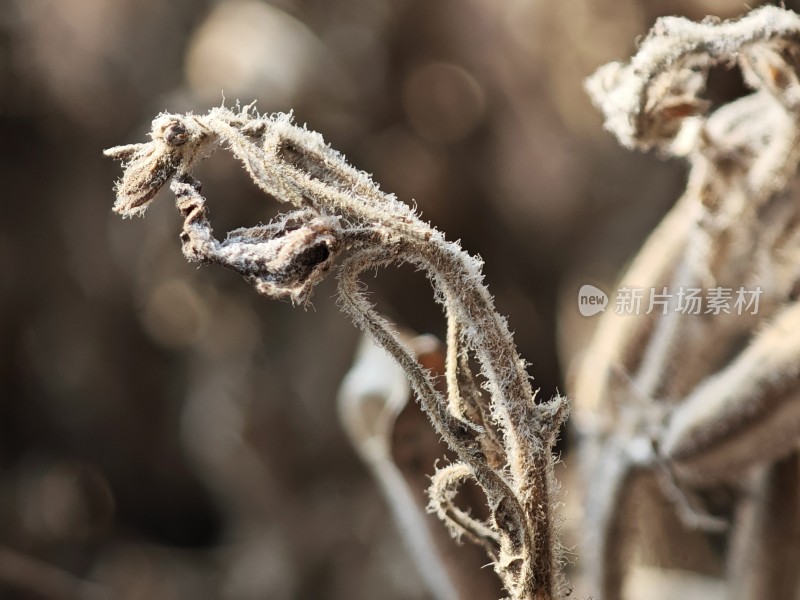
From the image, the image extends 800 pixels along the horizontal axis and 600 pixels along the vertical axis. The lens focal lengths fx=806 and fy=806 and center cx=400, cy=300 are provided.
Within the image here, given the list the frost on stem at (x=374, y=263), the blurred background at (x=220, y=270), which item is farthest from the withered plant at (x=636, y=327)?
the blurred background at (x=220, y=270)

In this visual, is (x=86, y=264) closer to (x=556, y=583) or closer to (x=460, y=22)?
(x=460, y=22)

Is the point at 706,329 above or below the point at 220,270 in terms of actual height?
below

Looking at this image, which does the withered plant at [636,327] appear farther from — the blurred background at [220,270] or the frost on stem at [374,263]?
the blurred background at [220,270]

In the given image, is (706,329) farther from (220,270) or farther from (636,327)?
(220,270)

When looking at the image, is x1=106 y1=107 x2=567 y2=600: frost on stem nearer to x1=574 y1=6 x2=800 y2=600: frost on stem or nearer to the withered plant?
the withered plant

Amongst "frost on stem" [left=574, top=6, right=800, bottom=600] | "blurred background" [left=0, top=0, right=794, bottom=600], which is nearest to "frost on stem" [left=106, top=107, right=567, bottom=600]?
"frost on stem" [left=574, top=6, right=800, bottom=600]

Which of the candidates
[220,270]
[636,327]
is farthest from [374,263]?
[220,270]

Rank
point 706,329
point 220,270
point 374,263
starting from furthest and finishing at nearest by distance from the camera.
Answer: point 220,270
point 706,329
point 374,263
